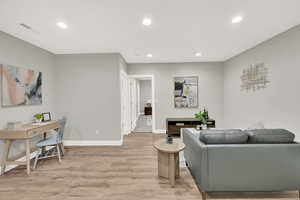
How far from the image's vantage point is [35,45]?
3.32 meters

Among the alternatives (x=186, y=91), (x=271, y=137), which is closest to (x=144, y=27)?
(x=271, y=137)

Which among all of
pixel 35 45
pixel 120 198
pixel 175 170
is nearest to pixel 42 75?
pixel 35 45

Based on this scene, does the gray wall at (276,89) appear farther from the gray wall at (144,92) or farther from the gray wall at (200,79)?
the gray wall at (144,92)

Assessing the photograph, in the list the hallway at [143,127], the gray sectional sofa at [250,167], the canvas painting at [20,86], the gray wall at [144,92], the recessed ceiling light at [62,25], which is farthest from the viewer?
the gray wall at [144,92]

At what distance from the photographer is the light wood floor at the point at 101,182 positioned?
6.41 ft

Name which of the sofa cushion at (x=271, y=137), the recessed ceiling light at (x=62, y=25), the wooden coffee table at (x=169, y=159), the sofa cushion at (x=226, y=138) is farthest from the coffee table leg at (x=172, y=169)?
the recessed ceiling light at (x=62, y=25)

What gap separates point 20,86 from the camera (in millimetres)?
2924

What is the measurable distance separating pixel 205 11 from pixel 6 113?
392cm

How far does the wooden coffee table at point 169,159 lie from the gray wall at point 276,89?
2.21 meters

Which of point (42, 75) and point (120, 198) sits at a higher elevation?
point (42, 75)

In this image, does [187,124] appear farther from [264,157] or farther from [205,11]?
[205,11]

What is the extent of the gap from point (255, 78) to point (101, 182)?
164 inches

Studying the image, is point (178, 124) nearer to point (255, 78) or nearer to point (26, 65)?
point (255, 78)

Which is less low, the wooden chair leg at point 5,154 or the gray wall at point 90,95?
the gray wall at point 90,95
